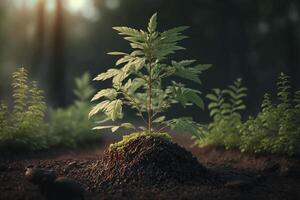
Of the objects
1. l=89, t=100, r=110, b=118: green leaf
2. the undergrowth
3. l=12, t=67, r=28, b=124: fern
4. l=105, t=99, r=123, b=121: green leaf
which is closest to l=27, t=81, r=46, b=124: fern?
l=12, t=67, r=28, b=124: fern

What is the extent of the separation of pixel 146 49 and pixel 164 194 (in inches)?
73.4

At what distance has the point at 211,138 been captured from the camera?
8438 millimetres

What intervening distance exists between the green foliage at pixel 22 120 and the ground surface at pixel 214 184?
257 mm

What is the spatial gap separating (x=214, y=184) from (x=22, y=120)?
3828mm

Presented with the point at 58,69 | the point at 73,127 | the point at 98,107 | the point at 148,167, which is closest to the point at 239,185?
the point at 148,167

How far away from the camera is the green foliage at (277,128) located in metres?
6.71

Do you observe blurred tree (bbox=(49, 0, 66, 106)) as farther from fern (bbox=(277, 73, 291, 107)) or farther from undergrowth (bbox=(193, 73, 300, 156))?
fern (bbox=(277, 73, 291, 107))

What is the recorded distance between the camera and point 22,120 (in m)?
7.84

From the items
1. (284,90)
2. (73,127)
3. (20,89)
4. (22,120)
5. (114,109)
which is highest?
(20,89)

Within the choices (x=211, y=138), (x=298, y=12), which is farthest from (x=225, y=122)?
(x=298, y=12)

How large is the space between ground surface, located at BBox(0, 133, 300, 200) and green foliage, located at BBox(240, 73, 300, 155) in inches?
7.3

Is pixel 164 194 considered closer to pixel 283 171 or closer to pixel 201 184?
pixel 201 184

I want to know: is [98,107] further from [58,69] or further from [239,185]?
[58,69]

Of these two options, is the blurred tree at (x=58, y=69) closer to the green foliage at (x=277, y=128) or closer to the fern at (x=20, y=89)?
the fern at (x=20, y=89)
